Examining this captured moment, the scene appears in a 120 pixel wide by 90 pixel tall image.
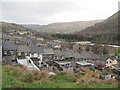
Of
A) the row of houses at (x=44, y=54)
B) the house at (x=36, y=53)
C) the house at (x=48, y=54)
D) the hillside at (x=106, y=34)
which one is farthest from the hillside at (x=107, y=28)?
the house at (x=36, y=53)

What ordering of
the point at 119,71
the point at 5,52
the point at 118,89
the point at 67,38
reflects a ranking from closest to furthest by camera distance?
the point at 118,89, the point at 119,71, the point at 5,52, the point at 67,38

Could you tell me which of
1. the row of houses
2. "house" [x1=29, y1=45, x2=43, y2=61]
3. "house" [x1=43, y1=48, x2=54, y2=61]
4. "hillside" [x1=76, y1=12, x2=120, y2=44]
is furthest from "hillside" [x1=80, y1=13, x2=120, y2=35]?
"house" [x1=29, y1=45, x2=43, y2=61]

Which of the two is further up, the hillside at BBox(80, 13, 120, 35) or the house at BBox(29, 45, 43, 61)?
the hillside at BBox(80, 13, 120, 35)

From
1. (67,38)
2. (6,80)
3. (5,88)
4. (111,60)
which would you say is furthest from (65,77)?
(67,38)

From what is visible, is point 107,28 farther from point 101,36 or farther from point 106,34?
point 101,36

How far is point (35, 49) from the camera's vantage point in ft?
83.1

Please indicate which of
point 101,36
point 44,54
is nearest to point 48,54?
point 44,54

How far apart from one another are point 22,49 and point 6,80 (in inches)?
763

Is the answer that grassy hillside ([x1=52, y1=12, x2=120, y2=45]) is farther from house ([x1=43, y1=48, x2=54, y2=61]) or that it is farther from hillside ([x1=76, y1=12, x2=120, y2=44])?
house ([x1=43, y1=48, x2=54, y2=61])

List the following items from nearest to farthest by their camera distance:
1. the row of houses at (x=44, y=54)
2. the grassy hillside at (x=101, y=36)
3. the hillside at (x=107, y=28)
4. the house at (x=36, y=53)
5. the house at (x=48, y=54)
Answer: the row of houses at (x=44, y=54) < the house at (x=36, y=53) < the house at (x=48, y=54) < the grassy hillside at (x=101, y=36) < the hillside at (x=107, y=28)

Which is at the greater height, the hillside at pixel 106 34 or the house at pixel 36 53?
the hillside at pixel 106 34

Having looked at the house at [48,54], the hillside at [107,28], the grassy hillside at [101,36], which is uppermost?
the hillside at [107,28]

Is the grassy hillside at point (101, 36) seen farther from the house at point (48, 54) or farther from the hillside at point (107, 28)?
the house at point (48, 54)

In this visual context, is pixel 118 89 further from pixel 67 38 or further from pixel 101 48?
pixel 67 38
